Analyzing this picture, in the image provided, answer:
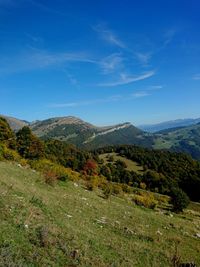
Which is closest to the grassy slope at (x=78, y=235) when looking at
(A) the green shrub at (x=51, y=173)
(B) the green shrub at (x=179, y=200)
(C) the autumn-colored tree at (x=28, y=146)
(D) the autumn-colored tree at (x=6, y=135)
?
(A) the green shrub at (x=51, y=173)

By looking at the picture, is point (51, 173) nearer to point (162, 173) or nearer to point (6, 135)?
point (6, 135)

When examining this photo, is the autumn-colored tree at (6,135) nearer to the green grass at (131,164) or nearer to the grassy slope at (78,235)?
the grassy slope at (78,235)

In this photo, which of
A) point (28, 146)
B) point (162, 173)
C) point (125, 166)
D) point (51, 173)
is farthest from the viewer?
point (125, 166)

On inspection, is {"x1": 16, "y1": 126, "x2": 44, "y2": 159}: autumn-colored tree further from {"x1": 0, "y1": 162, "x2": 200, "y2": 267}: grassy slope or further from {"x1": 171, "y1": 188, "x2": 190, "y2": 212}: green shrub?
{"x1": 0, "y1": 162, "x2": 200, "y2": 267}: grassy slope

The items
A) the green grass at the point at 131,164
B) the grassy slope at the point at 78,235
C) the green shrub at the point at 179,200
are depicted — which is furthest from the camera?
the green grass at the point at 131,164

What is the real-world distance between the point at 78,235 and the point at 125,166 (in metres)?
148

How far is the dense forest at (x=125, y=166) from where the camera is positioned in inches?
2987

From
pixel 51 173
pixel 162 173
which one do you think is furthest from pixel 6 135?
pixel 162 173

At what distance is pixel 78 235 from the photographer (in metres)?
16.7

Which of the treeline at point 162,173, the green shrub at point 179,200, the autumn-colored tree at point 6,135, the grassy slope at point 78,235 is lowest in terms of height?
the treeline at point 162,173

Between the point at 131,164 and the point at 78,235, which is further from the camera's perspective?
the point at 131,164

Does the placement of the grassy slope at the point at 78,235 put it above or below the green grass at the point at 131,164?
above

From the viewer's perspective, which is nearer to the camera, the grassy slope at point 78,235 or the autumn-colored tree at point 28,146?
the grassy slope at point 78,235

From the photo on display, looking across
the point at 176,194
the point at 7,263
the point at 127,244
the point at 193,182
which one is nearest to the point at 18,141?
the point at 176,194
